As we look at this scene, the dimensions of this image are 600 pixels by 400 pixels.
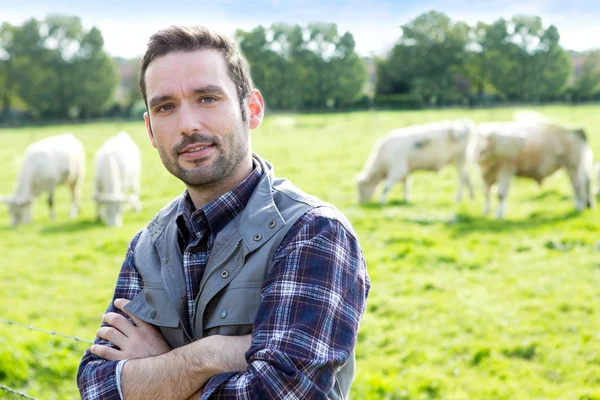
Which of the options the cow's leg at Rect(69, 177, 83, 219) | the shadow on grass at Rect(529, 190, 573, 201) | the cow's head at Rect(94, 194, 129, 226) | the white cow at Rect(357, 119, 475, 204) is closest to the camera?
the shadow on grass at Rect(529, 190, 573, 201)

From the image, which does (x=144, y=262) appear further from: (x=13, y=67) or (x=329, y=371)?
(x=13, y=67)

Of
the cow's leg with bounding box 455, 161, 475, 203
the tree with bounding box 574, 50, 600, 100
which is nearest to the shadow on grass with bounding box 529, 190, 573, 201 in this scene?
the cow's leg with bounding box 455, 161, 475, 203

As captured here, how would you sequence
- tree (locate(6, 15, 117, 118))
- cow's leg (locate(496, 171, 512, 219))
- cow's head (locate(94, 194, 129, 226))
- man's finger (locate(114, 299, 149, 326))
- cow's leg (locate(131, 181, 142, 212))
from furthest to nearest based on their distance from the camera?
tree (locate(6, 15, 117, 118)), cow's leg (locate(131, 181, 142, 212)), cow's head (locate(94, 194, 129, 226)), cow's leg (locate(496, 171, 512, 219)), man's finger (locate(114, 299, 149, 326))

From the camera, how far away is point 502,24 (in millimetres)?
14195

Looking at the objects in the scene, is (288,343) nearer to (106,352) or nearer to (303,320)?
(303,320)

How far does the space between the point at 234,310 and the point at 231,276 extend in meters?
0.10

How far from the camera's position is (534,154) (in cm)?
1073

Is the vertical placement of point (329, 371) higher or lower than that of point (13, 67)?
lower

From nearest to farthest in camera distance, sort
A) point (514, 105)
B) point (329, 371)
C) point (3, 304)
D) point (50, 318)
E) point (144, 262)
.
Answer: point (329, 371) → point (144, 262) → point (50, 318) → point (3, 304) → point (514, 105)

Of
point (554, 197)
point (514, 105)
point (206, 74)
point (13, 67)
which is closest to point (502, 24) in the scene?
point (514, 105)

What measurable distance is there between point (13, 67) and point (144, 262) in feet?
199

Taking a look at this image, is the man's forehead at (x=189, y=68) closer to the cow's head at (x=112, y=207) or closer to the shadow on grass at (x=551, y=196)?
the cow's head at (x=112, y=207)

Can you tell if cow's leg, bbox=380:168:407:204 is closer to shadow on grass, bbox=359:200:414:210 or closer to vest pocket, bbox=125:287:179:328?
shadow on grass, bbox=359:200:414:210

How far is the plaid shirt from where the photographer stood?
1.63 metres
